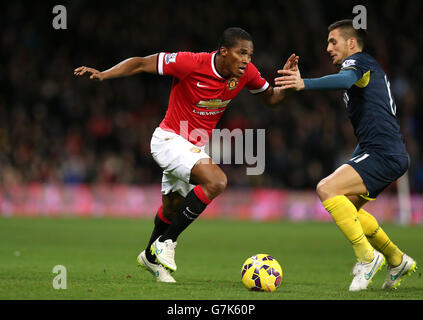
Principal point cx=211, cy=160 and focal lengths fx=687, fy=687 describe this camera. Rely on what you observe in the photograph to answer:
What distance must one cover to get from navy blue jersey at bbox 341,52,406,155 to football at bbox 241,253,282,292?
1.44m

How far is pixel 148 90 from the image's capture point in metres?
20.7

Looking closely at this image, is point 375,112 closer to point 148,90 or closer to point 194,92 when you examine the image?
point 194,92

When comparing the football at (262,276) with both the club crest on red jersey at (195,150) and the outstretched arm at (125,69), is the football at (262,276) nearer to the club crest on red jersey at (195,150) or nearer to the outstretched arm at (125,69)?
the club crest on red jersey at (195,150)

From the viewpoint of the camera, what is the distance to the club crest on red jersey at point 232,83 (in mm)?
7005

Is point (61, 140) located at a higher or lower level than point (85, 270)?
higher

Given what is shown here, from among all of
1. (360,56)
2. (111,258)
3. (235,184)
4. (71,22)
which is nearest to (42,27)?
(71,22)

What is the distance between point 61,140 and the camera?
19.1 metres

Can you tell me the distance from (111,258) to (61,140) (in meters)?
10.5

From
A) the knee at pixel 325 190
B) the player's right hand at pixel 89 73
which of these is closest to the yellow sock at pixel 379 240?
the knee at pixel 325 190

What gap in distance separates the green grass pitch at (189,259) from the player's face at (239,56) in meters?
2.11

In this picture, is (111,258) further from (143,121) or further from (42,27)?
(42,27)

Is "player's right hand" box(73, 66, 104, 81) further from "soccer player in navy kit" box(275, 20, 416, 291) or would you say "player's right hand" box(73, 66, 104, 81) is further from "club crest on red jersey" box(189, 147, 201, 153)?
"soccer player in navy kit" box(275, 20, 416, 291)

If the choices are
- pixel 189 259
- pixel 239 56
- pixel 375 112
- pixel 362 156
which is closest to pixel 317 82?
pixel 375 112

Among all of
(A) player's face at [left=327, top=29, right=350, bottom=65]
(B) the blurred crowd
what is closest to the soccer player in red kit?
(A) player's face at [left=327, top=29, right=350, bottom=65]
